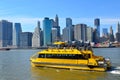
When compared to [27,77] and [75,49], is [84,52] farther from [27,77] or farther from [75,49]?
[27,77]

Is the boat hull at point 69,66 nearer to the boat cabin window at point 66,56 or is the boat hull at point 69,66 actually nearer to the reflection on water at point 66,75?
the reflection on water at point 66,75

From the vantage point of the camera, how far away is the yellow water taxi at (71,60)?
4791cm

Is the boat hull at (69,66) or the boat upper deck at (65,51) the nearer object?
the boat hull at (69,66)

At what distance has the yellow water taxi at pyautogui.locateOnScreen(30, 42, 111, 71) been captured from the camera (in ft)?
157

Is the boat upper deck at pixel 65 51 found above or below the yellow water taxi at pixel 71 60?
above

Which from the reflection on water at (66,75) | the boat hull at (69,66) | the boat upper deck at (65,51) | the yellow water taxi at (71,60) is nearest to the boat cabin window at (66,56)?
the yellow water taxi at (71,60)

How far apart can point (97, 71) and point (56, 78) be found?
7.94m

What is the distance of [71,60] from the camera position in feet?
166

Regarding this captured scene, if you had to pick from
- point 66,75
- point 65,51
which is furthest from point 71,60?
point 66,75

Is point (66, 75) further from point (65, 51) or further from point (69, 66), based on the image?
point (65, 51)

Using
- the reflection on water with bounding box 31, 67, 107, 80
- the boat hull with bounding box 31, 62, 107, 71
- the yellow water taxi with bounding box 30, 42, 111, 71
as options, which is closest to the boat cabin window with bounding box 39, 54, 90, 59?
the yellow water taxi with bounding box 30, 42, 111, 71

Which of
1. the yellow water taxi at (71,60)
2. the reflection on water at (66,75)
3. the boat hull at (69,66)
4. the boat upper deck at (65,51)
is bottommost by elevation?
the reflection on water at (66,75)

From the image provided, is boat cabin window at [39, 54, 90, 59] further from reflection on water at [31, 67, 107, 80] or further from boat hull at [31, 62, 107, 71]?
reflection on water at [31, 67, 107, 80]

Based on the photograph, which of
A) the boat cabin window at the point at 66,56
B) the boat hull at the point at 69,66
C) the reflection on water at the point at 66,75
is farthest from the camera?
the boat cabin window at the point at 66,56
